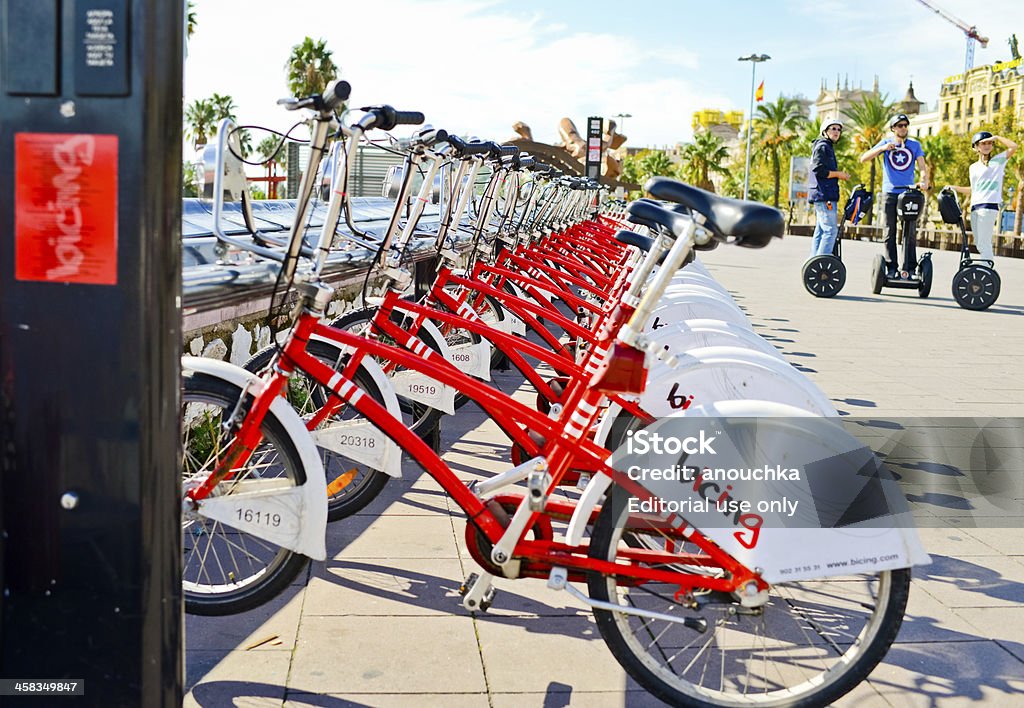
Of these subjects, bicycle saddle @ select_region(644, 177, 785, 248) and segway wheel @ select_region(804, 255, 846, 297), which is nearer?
bicycle saddle @ select_region(644, 177, 785, 248)

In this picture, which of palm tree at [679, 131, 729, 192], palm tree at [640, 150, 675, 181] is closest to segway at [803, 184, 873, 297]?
palm tree at [679, 131, 729, 192]

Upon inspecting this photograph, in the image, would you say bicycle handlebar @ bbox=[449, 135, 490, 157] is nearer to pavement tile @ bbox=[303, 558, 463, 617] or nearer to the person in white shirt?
pavement tile @ bbox=[303, 558, 463, 617]

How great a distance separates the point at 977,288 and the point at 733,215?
11.4m

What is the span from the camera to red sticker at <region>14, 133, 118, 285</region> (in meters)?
1.88

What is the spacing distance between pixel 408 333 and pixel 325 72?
42.9 meters

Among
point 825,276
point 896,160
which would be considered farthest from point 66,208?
point 825,276

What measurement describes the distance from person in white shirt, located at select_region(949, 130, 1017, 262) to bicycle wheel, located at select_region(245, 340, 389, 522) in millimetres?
10574

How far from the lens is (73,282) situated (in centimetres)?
192

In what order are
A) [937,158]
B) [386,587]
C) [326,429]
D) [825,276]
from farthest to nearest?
[937,158], [825,276], [326,429], [386,587]

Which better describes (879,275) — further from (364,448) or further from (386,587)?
(386,587)

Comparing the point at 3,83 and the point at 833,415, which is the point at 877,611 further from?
the point at 3,83

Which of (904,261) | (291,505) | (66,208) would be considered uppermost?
(66,208)

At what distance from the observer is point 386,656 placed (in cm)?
317

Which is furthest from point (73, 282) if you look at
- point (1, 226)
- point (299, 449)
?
point (299, 449)
